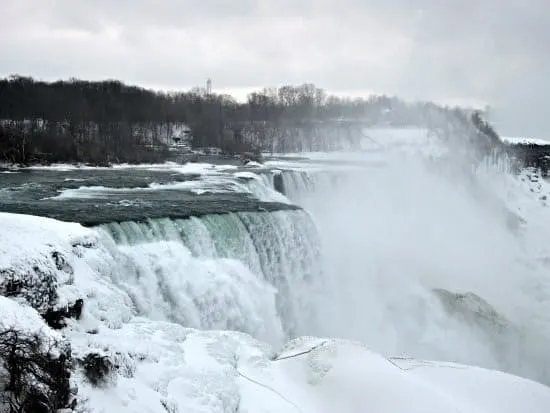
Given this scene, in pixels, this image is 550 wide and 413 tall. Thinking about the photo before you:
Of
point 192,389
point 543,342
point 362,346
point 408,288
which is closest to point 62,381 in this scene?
point 192,389

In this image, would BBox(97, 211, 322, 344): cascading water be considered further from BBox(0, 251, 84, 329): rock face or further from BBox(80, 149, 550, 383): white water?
BBox(0, 251, 84, 329): rock face

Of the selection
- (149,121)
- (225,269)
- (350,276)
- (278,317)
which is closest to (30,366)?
(225,269)

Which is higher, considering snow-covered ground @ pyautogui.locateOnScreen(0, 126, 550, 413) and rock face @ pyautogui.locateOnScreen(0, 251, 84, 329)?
rock face @ pyautogui.locateOnScreen(0, 251, 84, 329)

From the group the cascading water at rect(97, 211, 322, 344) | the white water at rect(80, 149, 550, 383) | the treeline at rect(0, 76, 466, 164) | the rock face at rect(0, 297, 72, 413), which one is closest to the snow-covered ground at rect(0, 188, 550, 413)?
the rock face at rect(0, 297, 72, 413)

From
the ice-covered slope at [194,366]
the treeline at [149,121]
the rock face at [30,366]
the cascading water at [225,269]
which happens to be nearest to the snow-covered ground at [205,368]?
the ice-covered slope at [194,366]

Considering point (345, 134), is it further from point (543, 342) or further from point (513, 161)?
point (543, 342)

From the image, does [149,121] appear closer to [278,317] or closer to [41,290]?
[278,317]
